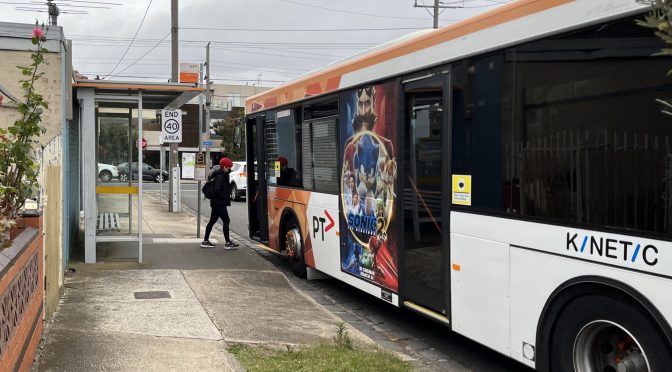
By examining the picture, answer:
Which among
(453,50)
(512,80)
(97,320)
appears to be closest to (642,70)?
(512,80)

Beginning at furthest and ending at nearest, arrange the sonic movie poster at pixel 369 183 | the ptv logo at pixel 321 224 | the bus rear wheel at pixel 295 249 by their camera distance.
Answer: the bus rear wheel at pixel 295 249 < the ptv logo at pixel 321 224 < the sonic movie poster at pixel 369 183

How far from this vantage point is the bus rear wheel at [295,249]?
880 centimetres

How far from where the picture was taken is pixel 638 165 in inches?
138

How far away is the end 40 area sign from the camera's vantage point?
13516 mm

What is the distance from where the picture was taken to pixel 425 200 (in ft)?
18.2

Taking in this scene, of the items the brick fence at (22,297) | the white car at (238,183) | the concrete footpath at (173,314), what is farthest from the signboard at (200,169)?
the white car at (238,183)

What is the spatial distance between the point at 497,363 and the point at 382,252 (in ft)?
5.14

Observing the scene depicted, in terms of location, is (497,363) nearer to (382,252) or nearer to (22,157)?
(382,252)

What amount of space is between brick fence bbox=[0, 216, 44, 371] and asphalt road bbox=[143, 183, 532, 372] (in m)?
3.24

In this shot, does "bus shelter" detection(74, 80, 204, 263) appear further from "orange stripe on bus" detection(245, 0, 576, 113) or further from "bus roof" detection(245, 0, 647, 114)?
"bus roof" detection(245, 0, 647, 114)

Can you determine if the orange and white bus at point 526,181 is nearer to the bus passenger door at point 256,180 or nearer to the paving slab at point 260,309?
the paving slab at point 260,309

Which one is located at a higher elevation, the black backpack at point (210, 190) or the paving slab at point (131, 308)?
the black backpack at point (210, 190)

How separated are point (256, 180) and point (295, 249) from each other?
87.8 inches

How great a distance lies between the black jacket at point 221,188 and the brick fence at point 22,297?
595 centimetres
